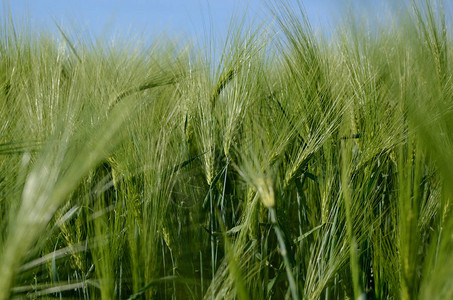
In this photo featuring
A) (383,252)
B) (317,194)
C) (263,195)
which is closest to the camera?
(263,195)

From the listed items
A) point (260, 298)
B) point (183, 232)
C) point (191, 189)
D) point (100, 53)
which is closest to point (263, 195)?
point (260, 298)

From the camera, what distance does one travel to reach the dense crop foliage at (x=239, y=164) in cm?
73

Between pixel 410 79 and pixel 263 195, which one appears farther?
pixel 410 79

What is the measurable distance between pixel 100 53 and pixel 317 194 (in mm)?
635

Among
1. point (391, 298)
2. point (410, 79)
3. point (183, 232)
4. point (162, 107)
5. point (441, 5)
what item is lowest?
point (391, 298)

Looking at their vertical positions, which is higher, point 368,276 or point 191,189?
point 191,189

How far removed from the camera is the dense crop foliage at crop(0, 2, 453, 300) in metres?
0.73

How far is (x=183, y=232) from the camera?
1.22 m

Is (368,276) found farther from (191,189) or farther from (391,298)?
(191,189)

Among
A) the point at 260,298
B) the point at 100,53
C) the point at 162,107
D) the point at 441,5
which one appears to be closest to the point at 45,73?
the point at 100,53

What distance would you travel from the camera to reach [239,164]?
3.51 feet

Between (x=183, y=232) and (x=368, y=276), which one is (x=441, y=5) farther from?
(x=183, y=232)

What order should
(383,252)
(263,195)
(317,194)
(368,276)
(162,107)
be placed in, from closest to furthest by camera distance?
(263,195)
(383,252)
(368,276)
(317,194)
(162,107)

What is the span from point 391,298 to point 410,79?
1.35 ft
